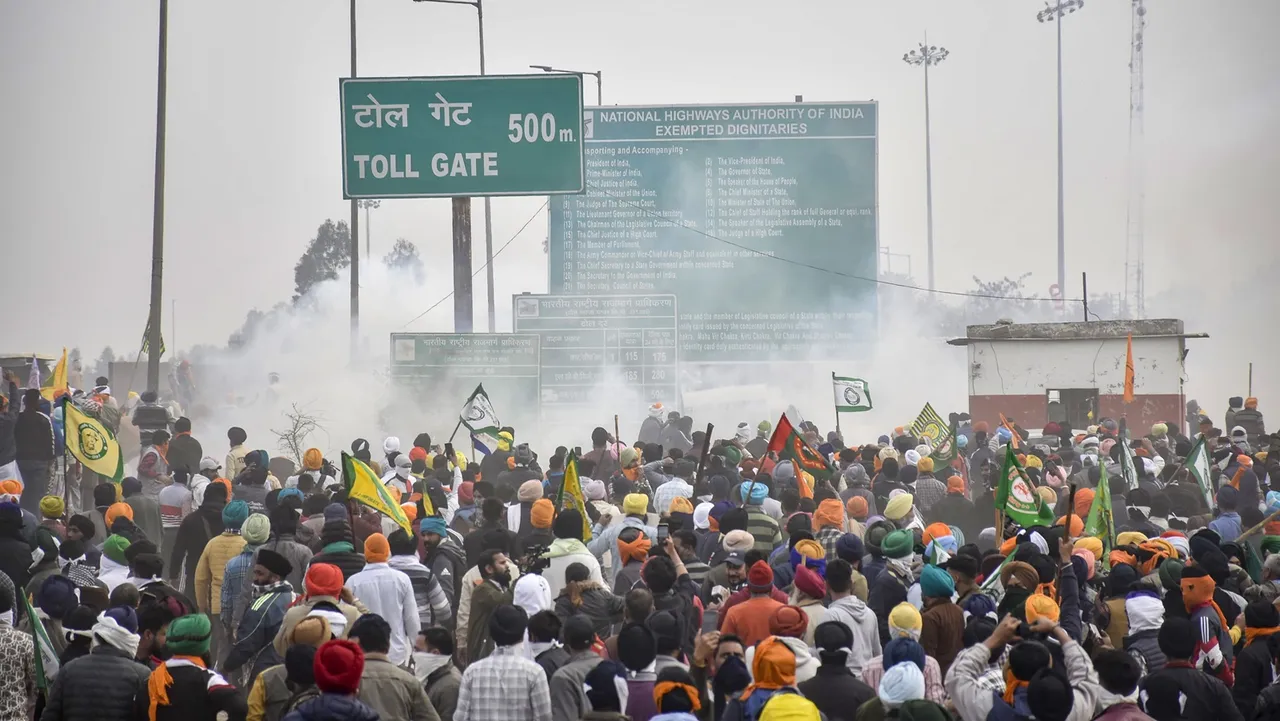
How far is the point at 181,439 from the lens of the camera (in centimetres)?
1593

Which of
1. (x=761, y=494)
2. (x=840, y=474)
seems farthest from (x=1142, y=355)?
(x=761, y=494)

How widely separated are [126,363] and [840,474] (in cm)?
2842

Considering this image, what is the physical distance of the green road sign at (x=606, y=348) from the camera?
30.0 m

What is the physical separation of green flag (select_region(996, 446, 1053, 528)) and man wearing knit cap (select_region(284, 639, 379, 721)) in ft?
18.0

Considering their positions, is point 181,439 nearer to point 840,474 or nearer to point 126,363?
point 840,474

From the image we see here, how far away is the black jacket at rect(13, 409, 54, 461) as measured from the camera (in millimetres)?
14961

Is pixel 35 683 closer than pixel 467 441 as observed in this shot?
Result: Yes

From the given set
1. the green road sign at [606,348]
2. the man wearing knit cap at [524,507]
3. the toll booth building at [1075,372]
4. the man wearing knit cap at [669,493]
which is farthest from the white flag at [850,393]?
the man wearing knit cap at [524,507]

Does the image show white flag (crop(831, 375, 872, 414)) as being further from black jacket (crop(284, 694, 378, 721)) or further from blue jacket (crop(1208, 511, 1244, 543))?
black jacket (crop(284, 694, 378, 721))

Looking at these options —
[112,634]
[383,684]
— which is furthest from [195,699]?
[383,684]

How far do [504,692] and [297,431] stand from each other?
71.3 feet

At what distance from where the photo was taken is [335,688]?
5516 millimetres

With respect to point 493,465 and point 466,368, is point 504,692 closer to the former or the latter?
point 493,465

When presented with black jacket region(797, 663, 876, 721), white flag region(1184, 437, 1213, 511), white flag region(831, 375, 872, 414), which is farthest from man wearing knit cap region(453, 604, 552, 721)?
white flag region(831, 375, 872, 414)
